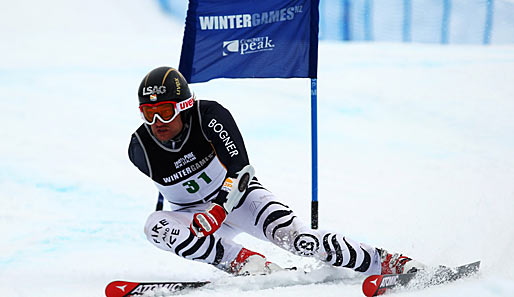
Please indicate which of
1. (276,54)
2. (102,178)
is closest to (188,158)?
Result: (276,54)

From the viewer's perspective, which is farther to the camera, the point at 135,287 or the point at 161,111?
the point at 161,111

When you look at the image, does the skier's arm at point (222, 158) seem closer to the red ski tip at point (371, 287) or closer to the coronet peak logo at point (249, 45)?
the red ski tip at point (371, 287)

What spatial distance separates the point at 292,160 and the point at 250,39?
3.51 meters

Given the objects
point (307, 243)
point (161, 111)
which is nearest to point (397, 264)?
point (307, 243)

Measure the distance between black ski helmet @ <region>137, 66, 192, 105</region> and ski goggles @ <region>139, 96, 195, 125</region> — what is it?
0.02m

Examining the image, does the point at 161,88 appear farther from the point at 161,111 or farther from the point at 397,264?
the point at 397,264

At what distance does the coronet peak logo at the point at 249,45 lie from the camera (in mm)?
4617

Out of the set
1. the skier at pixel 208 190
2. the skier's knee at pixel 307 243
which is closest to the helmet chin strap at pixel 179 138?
the skier at pixel 208 190

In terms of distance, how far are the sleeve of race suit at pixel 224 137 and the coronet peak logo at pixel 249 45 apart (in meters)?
1.07

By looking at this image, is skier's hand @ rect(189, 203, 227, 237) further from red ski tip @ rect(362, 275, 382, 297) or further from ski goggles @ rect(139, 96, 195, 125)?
red ski tip @ rect(362, 275, 382, 297)

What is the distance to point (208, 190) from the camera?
381 centimetres

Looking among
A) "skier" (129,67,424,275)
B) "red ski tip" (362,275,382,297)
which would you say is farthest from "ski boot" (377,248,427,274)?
"red ski tip" (362,275,382,297)

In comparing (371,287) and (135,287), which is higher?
(371,287)

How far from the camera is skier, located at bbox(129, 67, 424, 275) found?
3449mm
